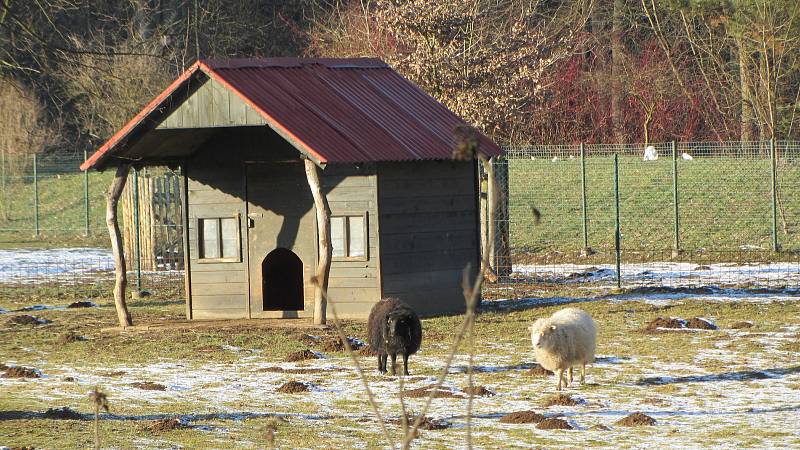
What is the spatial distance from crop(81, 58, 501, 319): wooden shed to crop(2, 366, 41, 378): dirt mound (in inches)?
167

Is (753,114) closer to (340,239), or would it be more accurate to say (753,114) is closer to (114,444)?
(340,239)

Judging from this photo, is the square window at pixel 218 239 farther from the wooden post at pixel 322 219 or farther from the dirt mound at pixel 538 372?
the dirt mound at pixel 538 372

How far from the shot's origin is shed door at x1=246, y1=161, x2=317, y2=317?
1811cm

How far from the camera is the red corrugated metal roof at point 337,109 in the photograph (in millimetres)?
16828

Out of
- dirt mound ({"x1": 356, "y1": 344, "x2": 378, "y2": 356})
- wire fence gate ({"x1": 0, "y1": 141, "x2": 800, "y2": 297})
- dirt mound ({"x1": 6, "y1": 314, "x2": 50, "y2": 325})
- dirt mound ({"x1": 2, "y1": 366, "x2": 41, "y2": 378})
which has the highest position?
wire fence gate ({"x1": 0, "y1": 141, "x2": 800, "y2": 297})

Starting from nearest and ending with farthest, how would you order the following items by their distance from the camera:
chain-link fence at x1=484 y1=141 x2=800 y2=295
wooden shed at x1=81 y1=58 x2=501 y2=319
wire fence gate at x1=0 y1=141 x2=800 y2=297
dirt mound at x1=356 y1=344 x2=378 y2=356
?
dirt mound at x1=356 y1=344 x2=378 y2=356 < wooden shed at x1=81 y1=58 x2=501 y2=319 < wire fence gate at x1=0 y1=141 x2=800 y2=297 < chain-link fence at x1=484 y1=141 x2=800 y2=295

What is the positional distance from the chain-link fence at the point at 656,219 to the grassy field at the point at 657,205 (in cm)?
2

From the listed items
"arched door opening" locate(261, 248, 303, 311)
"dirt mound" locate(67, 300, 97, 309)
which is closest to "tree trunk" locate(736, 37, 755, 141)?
"arched door opening" locate(261, 248, 303, 311)

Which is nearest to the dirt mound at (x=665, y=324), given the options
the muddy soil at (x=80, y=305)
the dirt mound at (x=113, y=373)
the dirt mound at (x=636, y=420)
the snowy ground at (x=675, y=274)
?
the snowy ground at (x=675, y=274)

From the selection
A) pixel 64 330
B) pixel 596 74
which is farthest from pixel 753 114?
pixel 64 330

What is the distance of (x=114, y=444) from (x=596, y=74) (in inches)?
1320

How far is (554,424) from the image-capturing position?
1054 centimetres

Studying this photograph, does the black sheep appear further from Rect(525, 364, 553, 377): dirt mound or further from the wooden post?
the wooden post

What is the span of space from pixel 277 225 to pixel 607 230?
11.9 m
